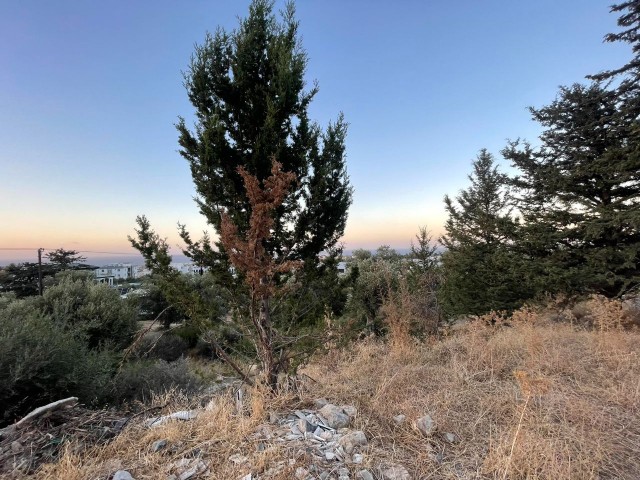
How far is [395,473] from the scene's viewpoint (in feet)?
6.53

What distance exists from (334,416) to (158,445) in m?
1.31

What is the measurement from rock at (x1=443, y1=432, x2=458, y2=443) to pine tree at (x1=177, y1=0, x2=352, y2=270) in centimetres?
297

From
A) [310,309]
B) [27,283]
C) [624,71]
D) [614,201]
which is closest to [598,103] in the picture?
[624,71]

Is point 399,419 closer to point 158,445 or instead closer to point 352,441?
point 352,441

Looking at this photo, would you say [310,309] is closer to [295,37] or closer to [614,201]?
[295,37]

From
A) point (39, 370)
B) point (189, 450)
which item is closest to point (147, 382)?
point (39, 370)

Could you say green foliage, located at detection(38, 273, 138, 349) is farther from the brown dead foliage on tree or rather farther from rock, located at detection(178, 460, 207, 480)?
rock, located at detection(178, 460, 207, 480)

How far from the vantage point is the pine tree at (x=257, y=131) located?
461 cm

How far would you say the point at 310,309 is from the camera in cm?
539

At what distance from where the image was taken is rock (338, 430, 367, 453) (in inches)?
86.5

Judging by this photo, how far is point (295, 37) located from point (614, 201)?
30.5ft

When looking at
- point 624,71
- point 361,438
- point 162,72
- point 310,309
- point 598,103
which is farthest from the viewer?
point 598,103

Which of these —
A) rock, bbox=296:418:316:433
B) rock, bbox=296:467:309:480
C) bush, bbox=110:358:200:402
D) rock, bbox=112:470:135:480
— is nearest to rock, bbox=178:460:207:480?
rock, bbox=112:470:135:480

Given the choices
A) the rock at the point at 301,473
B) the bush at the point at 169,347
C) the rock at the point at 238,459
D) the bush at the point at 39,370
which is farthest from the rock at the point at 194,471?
the bush at the point at 169,347
